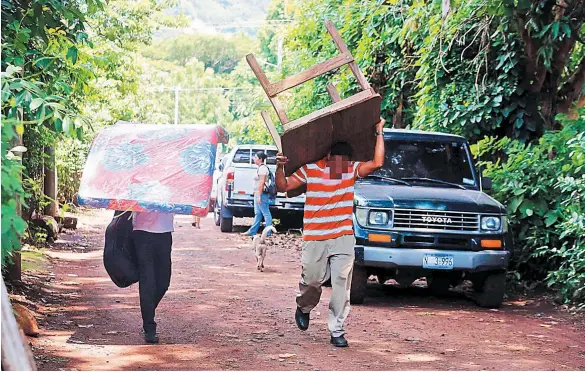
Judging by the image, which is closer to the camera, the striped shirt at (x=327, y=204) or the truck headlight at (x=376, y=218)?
the striped shirt at (x=327, y=204)

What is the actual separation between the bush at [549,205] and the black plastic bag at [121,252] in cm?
519

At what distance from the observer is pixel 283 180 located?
8.45 meters

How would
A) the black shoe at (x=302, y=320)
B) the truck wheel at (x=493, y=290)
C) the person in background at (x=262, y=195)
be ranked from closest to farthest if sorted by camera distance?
the black shoe at (x=302, y=320) < the truck wheel at (x=493, y=290) < the person in background at (x=262, y=195)

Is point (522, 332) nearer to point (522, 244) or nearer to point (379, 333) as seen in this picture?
point (379, 333)

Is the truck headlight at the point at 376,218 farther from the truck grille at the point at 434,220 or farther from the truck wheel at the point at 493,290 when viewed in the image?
the truck wheel at the point at 493,290

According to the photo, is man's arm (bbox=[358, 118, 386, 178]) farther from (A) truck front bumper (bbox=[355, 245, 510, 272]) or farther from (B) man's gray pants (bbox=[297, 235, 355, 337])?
(A) truck front bumper (bbox=[355, 245, 510, 272])

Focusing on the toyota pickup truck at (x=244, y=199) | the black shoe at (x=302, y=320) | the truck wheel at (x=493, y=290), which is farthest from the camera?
the toyota pickup truck at (x=244, y=199)

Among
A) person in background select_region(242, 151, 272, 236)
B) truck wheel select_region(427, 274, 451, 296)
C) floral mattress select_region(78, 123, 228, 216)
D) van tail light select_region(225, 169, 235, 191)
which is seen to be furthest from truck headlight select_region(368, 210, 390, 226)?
van tail light select_region(225, 169, 235, 191)

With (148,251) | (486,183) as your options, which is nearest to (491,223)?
(486,183)

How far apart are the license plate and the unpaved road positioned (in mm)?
551

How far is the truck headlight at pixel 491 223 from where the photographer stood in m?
10.9

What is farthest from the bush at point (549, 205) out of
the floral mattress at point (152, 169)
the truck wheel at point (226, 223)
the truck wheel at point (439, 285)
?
the truck wheel at point (226, 223)

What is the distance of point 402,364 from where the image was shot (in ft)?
25.2

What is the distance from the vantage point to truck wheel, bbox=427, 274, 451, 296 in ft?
39.5
